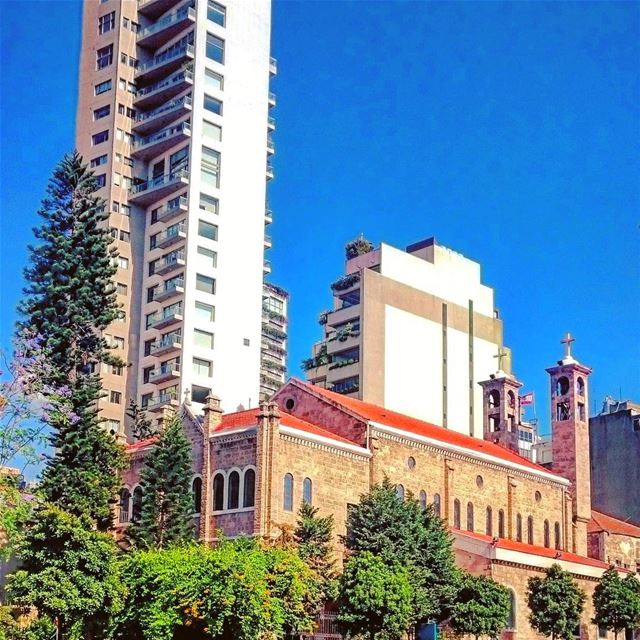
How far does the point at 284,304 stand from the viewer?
99562mm

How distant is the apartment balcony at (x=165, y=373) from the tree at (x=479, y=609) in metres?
25.4

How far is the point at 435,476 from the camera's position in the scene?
47.7m

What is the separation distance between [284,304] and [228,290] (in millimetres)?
34323

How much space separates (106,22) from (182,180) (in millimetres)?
13420

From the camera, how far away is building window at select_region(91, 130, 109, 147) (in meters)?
68.7

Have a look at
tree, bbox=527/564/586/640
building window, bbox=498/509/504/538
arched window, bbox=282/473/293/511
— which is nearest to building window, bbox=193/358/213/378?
building window, bbox=498/509/504/538

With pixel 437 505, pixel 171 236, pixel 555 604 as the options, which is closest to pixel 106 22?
pixel 171 236

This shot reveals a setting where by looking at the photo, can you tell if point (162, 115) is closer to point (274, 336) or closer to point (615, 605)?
point (274, 336)

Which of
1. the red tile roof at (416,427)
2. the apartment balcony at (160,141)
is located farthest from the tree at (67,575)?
the apartment balcony at (160,141)

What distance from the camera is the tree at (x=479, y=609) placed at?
40.8 metres

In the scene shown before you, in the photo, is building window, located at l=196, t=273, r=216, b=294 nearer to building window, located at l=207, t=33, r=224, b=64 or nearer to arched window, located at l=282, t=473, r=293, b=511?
building window, located at l=207, t=33, r=224, b=64

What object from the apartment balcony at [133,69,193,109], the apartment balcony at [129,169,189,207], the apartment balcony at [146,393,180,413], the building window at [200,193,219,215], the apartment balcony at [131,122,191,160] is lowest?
the apartment balcony at [146,393,180,413]

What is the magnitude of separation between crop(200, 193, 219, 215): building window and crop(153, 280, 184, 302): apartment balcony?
471 cm

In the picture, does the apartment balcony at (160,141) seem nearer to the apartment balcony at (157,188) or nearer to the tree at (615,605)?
the apartment balcony at (157,188)
